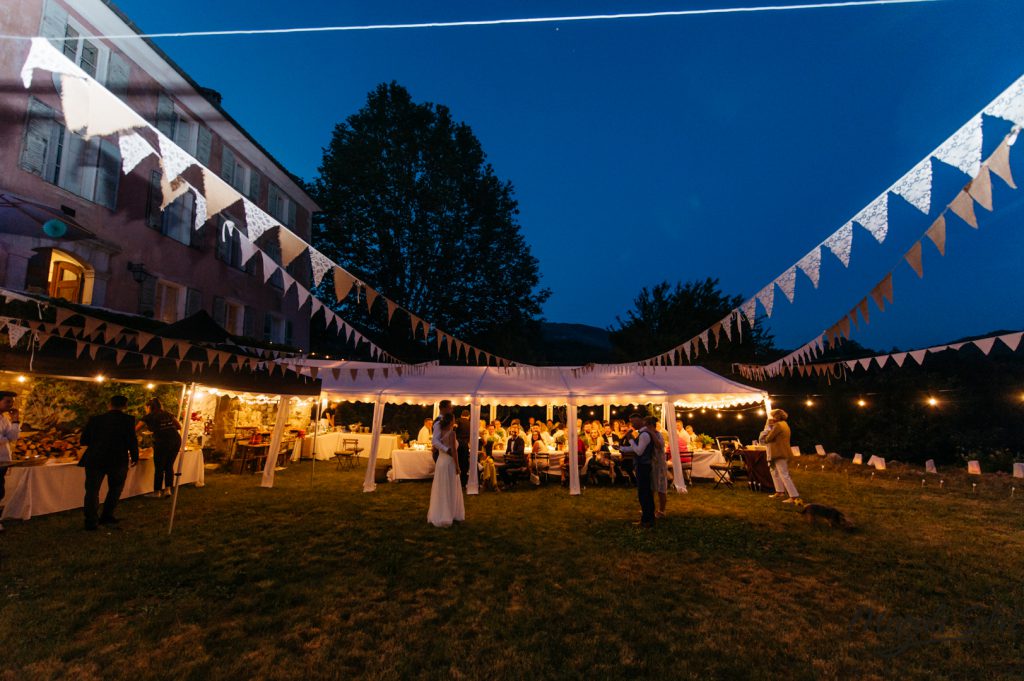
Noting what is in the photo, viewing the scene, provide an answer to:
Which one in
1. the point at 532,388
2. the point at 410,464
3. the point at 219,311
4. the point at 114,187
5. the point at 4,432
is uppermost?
the point at 114,187

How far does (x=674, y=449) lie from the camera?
905cm

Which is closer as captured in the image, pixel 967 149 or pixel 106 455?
pixel 967 149

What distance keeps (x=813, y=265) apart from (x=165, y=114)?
14.9 m

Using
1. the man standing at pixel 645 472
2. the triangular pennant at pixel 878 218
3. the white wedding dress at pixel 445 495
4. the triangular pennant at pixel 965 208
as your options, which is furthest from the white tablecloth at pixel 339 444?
the triangular pennant at pixel 965 208

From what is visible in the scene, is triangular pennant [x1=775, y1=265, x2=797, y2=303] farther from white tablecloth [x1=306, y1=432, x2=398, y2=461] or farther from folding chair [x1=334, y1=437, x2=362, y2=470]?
white tablecloth [x1=306, y1=432, x2=398, y2=461]

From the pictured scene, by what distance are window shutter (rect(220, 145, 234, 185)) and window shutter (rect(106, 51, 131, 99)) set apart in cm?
298

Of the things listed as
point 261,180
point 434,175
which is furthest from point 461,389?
point 434,175

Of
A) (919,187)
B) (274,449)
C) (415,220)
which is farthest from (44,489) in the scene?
(415,220)

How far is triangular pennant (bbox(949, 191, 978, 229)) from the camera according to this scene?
2.83m

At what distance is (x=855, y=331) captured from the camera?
17.4 ft

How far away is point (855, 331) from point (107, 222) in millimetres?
14178

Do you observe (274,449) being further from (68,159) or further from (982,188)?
(982,188)

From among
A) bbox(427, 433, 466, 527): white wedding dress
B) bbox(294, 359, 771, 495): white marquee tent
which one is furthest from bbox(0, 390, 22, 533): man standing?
bbox(427, 433, 466, 527): white wedding dress

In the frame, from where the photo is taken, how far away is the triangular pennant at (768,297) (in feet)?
16.9
